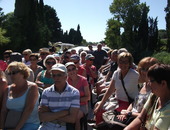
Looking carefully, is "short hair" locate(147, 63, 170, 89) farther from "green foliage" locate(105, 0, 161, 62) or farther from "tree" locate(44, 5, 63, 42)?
"tree" locate(44, 5, 63, 42)

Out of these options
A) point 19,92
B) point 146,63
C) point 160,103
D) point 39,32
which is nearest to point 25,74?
point 19,92

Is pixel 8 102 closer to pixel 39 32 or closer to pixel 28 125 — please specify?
pixel 28 125

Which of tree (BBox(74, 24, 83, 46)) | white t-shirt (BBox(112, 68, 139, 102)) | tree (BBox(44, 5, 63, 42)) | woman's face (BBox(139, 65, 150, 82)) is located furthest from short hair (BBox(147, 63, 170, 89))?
tree (BBox(74, 24, 83, 46))

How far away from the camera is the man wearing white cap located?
310 cm

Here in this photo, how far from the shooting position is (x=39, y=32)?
37.3 m

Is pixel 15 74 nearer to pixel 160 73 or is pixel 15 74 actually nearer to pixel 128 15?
pixel 160 73

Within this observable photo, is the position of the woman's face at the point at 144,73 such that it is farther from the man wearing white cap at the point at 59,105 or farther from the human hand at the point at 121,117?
the man wearing white cap at the point at 59,105

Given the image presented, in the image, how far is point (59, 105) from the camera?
124 inches

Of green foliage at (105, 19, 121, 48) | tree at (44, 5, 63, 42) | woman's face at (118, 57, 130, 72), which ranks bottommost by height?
woman's face at (118, 57, 130, 72)

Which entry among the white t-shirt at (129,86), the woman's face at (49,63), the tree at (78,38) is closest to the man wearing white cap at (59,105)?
the white t-shirt at (129,86)

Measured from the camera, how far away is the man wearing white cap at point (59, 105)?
310cm

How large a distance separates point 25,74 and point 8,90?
0.36m

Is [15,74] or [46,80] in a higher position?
[15,74]

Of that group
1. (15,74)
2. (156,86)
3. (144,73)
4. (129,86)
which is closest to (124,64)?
(129,86)
